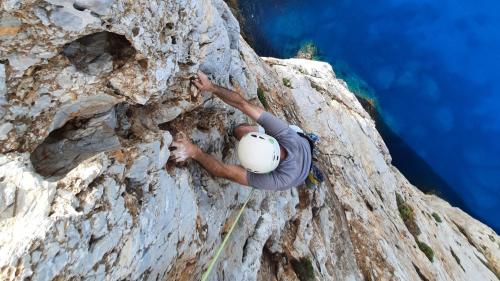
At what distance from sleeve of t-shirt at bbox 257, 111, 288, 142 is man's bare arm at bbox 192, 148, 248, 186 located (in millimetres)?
728

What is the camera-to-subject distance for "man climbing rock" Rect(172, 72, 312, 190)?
5.09 meters

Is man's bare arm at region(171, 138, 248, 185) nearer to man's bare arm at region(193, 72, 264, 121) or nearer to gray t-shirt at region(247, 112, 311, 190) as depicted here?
gray t-shirt at region(247, 112, 311, 190)

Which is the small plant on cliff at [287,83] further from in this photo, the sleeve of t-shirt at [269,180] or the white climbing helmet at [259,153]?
the white climbing helmet at [259,153]

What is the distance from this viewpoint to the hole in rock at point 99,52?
3.52 meters

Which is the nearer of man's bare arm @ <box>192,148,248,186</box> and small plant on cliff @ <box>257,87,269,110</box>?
man's bare arm @ <box>192,148,248,186</box>

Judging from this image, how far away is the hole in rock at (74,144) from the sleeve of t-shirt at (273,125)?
2164 mm

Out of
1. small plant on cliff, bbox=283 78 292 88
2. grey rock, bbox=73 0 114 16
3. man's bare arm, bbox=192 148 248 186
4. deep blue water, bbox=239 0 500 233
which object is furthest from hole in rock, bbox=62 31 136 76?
deep blue water, bbox=239 0 500 233

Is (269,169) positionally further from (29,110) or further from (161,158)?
(29,110)

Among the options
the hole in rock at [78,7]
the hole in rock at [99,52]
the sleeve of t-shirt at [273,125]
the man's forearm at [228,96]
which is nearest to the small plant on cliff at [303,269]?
the sleeve of t-shirt at [273,125]

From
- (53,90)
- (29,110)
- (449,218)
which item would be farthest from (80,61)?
(449,218)

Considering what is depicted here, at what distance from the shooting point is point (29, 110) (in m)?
3.30

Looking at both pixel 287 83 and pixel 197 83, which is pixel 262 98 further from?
pixel 287 83

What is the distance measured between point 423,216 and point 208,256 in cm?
1155

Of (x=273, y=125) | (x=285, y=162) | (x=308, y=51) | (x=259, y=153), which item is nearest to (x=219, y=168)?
(x=259, y=153)
